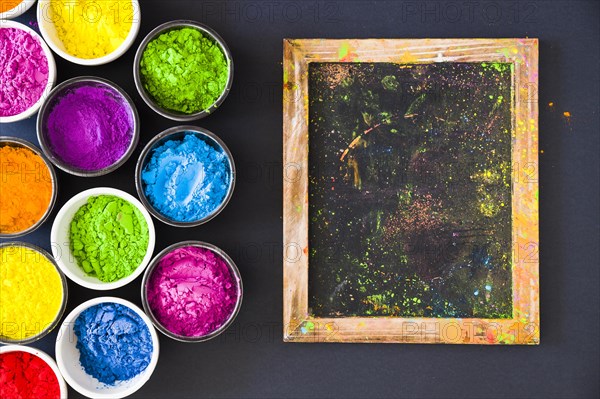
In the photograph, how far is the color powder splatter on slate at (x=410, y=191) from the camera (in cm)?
142

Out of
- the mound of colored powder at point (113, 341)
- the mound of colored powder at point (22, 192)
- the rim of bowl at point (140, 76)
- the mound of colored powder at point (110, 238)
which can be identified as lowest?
the mound of colored powder at point (113, 341)

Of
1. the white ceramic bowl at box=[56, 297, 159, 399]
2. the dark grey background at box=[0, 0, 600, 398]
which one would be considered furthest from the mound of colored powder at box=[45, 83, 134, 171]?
the white ceramic bowl at box=[56, 297, 159, 399]

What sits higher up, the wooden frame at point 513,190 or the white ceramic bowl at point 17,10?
the white ceramic bowl at point 17,10

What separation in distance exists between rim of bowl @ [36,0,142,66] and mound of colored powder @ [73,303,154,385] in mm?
647

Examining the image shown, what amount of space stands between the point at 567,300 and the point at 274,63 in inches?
43.0

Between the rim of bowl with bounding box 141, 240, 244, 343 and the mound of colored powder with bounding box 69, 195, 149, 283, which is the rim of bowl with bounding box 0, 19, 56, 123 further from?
the rim of bowl with bounding box 141, 240, 244, 343

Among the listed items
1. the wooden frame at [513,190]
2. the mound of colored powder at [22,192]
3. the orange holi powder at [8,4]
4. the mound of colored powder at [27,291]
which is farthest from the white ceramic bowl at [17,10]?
the wooden frame at [513,190]

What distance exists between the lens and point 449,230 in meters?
1.42

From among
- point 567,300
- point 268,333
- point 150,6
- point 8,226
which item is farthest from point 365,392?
point 150,6

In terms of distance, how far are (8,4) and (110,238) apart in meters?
0.70

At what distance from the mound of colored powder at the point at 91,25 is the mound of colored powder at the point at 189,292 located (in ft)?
1.92

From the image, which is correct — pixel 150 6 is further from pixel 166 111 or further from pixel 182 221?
pixel 182 221

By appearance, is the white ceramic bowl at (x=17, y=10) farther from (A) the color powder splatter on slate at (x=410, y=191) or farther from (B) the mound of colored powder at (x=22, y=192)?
(A) the color powder splatter on slate at (x=410, y=191)

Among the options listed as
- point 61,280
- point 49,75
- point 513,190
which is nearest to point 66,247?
point 61,280
